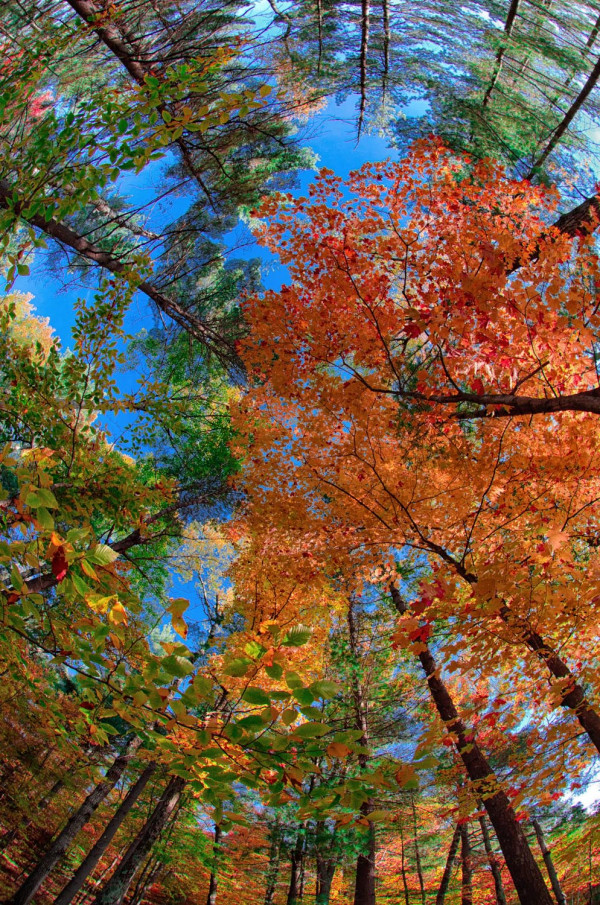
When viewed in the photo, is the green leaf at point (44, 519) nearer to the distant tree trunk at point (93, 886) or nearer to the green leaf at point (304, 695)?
the green leaf at point (304, 695)

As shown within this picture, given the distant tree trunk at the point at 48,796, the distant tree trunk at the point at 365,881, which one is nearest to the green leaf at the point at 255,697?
the distant tree trunk at the point at 365,881

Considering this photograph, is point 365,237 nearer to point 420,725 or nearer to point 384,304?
point 384,304

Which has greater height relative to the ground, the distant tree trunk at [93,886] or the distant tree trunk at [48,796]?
the distant tree trunk at [48,796]

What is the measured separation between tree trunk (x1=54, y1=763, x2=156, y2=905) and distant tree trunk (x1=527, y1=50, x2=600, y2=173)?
1172 centimetres

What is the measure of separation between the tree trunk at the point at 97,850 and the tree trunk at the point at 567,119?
11.7m

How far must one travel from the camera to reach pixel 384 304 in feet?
17.1

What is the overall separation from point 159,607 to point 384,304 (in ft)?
26.5

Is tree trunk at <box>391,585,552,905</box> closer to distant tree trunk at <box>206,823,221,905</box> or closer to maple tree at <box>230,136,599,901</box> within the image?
maple tree at <box>230,136,599,901</box>

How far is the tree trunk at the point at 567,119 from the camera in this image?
5.75 metres

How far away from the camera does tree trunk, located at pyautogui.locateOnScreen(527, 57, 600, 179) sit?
5745mm

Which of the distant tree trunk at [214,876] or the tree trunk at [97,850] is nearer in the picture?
the distant tree trunk at [214,876]

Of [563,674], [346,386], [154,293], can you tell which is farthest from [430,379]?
[154,293]

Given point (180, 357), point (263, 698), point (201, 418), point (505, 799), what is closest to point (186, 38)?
point (180, 357)

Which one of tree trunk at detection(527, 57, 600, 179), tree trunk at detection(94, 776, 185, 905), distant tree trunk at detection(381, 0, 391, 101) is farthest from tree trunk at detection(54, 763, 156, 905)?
distant tree trunk at detection(381, 0, 391, 101)
